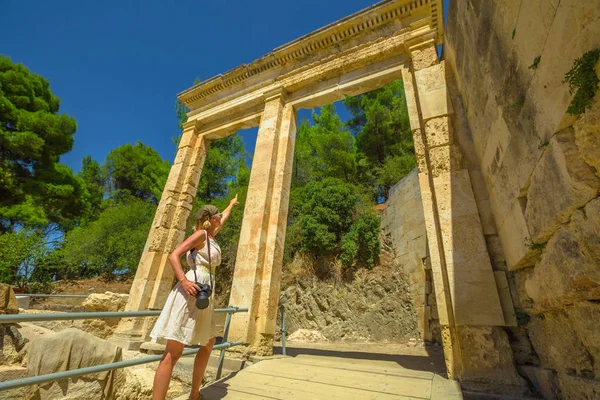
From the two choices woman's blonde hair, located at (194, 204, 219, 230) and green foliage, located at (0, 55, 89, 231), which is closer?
woman's blonde hair, located at (194, 204, 219, 230)

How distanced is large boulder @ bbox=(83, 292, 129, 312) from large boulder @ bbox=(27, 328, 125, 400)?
420 cm

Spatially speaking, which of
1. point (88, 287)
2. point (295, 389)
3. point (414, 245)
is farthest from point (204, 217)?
point (88, 287)

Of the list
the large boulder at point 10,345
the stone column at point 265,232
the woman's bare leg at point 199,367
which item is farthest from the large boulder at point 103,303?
the woman's bare leg at point 199,367

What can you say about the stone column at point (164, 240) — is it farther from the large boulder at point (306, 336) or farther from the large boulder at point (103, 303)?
the large boulder at point (306, 336)

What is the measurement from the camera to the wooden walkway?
2.41 meters

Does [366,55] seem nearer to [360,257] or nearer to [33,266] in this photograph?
[360,257]

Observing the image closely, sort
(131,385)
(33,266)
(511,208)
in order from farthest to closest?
(33,266), (131,385), (511,208)

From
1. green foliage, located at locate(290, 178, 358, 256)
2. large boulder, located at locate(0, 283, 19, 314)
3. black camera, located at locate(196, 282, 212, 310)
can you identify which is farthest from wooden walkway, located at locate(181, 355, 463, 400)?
green foliage, located at locate(290, 178, 358, 256)

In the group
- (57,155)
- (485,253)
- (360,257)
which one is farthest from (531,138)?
(57,155)

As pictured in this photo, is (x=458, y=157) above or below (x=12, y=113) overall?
below

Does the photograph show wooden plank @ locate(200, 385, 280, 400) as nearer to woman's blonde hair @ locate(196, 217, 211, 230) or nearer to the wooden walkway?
the wooden walkway

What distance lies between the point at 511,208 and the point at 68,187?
20.2 meters

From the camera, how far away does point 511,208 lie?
8.59 feet

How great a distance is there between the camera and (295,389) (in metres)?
2.56
